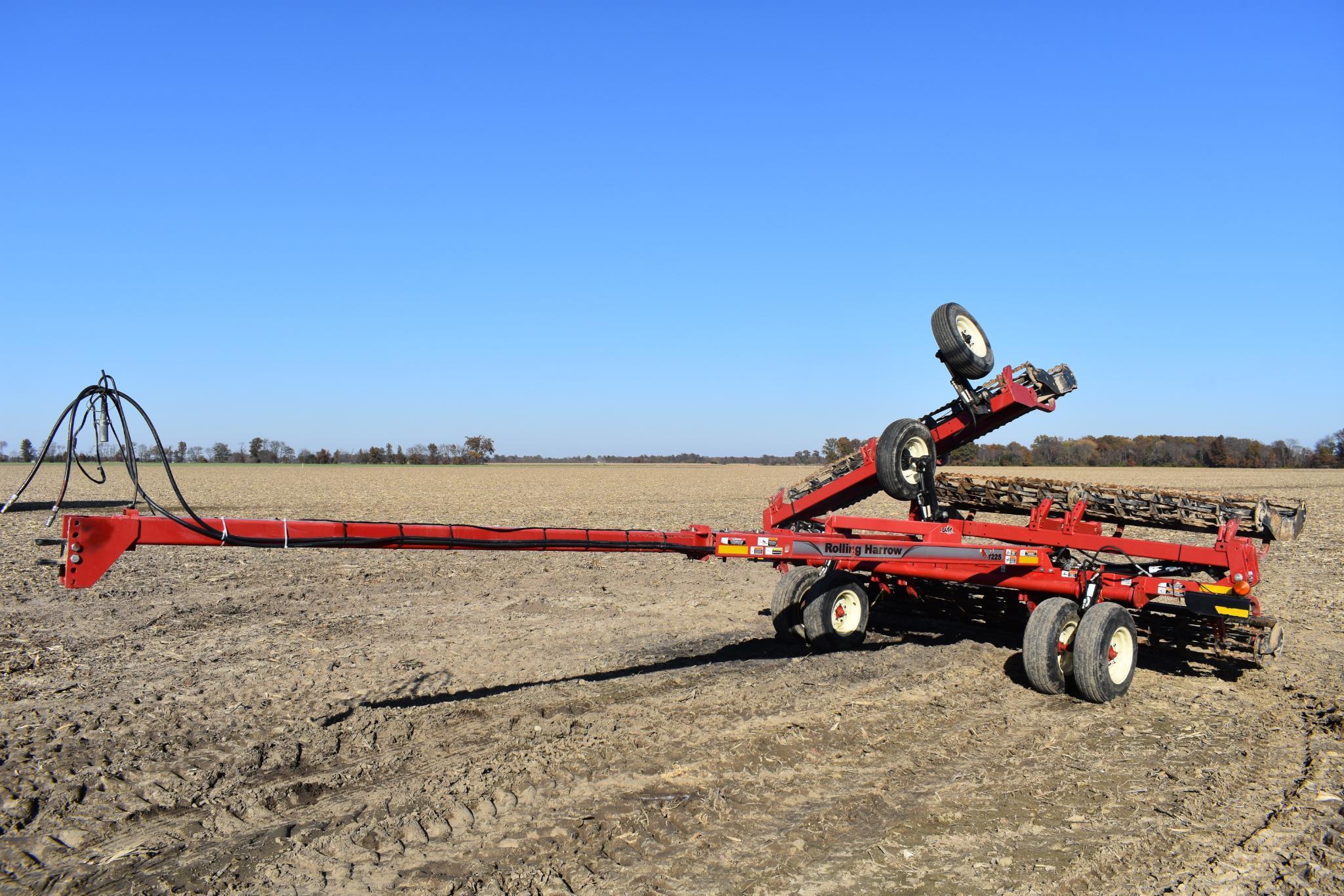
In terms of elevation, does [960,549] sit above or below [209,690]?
above

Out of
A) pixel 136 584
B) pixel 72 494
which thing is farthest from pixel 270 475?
pixel 136 584

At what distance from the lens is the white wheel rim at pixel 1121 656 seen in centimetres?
838

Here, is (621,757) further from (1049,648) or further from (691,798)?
(1049,648)

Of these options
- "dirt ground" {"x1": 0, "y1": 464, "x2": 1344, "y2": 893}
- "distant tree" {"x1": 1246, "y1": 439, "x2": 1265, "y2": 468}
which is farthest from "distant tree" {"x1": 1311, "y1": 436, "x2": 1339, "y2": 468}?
"dirt ground" {"x1": 0, "y1": 464, "x2": 1344, "y2": 893}

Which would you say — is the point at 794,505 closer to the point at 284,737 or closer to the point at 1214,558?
the point at 1214,558

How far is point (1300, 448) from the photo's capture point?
97.9 meters

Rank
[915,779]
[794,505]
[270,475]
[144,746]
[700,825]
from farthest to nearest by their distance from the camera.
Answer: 1. [270,475]
2. [794,505]
3. [144,746]
4. [915,779]
5. [700,825]

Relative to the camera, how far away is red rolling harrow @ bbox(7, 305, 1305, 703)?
804 centimetres

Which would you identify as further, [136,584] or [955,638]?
[136,584]

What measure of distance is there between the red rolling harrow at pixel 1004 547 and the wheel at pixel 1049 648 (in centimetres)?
1

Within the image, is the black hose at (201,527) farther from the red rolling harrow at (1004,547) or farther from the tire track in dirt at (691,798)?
the tire track in dirt at (691,798)

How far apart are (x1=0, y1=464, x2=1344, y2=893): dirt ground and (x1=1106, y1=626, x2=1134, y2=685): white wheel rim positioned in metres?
0.31

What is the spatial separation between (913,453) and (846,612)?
6.94 feet

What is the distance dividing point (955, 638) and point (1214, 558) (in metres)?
2.87
